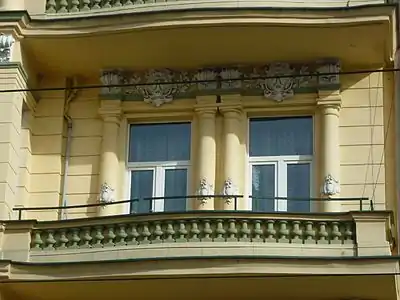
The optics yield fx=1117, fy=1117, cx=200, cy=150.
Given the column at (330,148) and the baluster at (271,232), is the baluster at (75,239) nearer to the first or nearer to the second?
the baluster at (271,232)

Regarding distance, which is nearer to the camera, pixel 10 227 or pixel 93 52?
pixel 10 227

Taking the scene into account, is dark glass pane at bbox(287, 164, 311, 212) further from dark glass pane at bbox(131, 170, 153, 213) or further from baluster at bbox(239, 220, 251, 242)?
dark glass pane at bbox(131, 170, 153, 213)

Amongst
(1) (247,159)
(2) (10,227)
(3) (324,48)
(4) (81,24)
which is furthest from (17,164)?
(3) (324,48)

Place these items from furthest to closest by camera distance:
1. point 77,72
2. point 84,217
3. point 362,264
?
1. point 77,72
2. point 84,217
3. point 362,264

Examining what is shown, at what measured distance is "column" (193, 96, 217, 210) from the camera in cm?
1719

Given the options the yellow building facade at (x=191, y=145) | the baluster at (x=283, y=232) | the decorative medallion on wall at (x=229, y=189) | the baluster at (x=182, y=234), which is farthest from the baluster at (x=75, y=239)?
the baluster at (x=283, y=232)

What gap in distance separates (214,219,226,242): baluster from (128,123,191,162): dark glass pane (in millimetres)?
1912

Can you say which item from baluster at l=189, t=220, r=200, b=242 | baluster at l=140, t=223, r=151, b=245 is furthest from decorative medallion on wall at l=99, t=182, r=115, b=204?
baluster at l=189, t=220, r=200, b=242

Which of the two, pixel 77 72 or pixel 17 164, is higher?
pixel 77 72

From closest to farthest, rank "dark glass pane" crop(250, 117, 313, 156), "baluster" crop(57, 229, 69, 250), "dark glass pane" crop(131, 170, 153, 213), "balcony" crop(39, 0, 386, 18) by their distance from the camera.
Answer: "baluster" crop(57, 229, 69, 250) < "balcony" crop(39, 0, 386, 18) < "dark glass pane" crop(131, 170, 153, 213) < "dark glass pane" crop(250, 117, 313, 156)

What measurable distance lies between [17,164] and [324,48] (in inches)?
202

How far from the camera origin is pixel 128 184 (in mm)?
17859

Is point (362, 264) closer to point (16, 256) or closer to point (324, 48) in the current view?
point (324, 48)

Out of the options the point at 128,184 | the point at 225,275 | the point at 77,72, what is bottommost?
the point at 225,275
